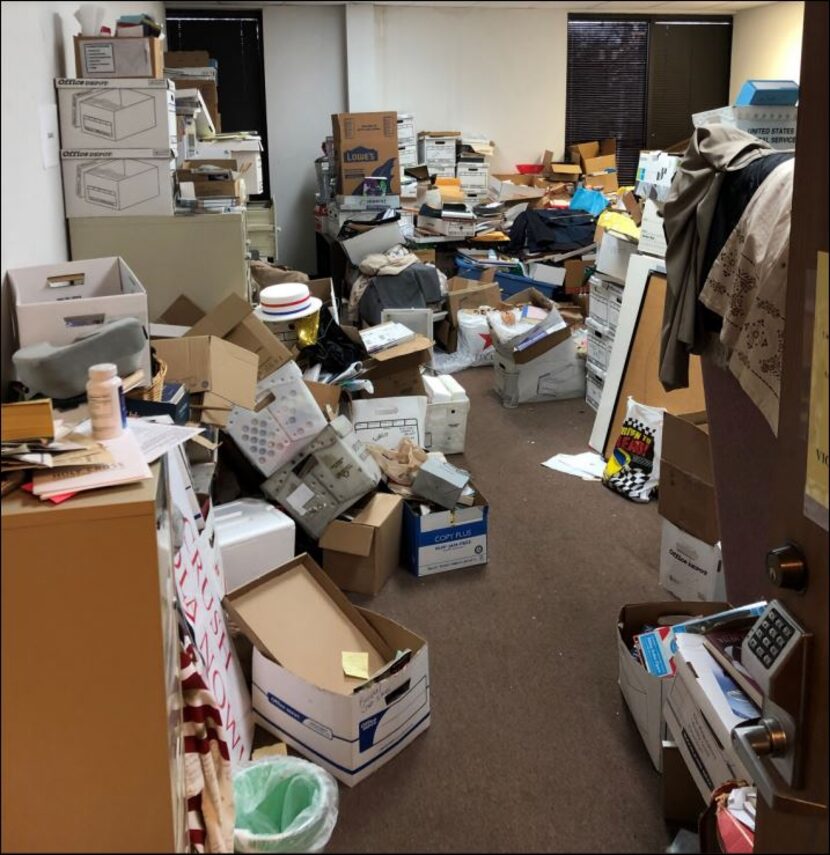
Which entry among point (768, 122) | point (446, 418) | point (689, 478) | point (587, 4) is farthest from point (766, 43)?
point (689, 478)

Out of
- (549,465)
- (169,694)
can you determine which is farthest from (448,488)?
(169,694)

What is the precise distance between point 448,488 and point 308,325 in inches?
45.4

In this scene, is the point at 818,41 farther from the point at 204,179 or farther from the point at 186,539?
the point at 204,179

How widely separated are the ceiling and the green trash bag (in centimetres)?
664

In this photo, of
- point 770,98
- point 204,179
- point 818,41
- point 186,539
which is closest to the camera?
point 818,41

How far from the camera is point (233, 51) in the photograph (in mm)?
7480

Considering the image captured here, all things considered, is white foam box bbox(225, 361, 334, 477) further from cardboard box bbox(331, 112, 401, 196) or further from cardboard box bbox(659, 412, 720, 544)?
cardboard box bbox(331, 112, 401, 196)

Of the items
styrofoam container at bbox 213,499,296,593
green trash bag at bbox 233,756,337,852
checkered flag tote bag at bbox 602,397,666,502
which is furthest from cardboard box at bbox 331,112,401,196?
green trash bag at bbox 233,756,337,852

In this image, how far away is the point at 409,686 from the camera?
7.13 ft

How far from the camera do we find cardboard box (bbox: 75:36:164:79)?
271 centimetres

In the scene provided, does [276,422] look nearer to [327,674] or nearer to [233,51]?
[327,674]

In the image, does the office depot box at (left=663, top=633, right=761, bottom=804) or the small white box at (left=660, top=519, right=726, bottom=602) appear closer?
the office depot box at (left=663, top=633, right=761, bottom=804)

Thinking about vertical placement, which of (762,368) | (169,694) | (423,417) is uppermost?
(762,368)

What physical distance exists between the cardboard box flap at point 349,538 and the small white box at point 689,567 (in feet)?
3.20
